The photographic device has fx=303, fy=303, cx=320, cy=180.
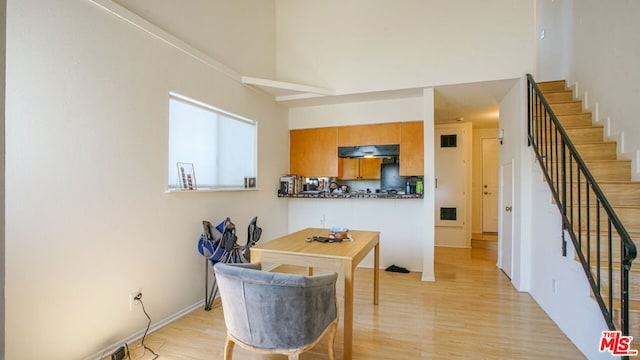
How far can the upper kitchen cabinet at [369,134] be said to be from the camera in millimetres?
4805

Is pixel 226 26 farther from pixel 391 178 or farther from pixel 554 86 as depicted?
pixel 554 86

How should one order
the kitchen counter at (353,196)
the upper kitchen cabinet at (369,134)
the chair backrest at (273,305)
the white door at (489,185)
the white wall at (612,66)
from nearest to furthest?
1. the chair backrest at (273,305)
2. the white wall at (612,66)
3. the kitchen counter at (353,196)
4. the upper kitchen cabinet at (369,134)
5. the white door at (489,185)

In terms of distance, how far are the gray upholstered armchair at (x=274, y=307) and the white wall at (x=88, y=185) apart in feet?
3.80

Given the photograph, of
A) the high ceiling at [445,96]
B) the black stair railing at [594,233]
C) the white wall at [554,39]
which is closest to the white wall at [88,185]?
the high ceiling at [445,96]

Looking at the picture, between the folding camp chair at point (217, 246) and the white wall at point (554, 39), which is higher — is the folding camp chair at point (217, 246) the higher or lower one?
the lower one

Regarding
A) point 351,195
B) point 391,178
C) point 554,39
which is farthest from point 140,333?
point 554,39

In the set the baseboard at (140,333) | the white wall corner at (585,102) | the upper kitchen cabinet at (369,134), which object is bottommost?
the baseboard at (140,333)

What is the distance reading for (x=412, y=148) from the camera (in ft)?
15.4

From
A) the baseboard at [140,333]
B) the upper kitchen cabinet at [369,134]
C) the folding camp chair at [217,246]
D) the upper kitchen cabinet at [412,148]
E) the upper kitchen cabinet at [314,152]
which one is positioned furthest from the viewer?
the upper kitchen cabinet at [314,152]

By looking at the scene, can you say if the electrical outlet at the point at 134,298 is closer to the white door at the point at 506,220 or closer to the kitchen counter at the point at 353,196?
the kitchen counter at the point at 353,196

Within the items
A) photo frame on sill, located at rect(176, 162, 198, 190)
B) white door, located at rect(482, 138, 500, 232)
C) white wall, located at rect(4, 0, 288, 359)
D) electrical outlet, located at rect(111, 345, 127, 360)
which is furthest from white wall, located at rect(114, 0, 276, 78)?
white door, located at rect(482, 138, 500, 232)

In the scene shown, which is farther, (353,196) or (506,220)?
(353,196)

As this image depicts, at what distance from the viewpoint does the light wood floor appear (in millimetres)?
2404

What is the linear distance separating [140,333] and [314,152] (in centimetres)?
351
